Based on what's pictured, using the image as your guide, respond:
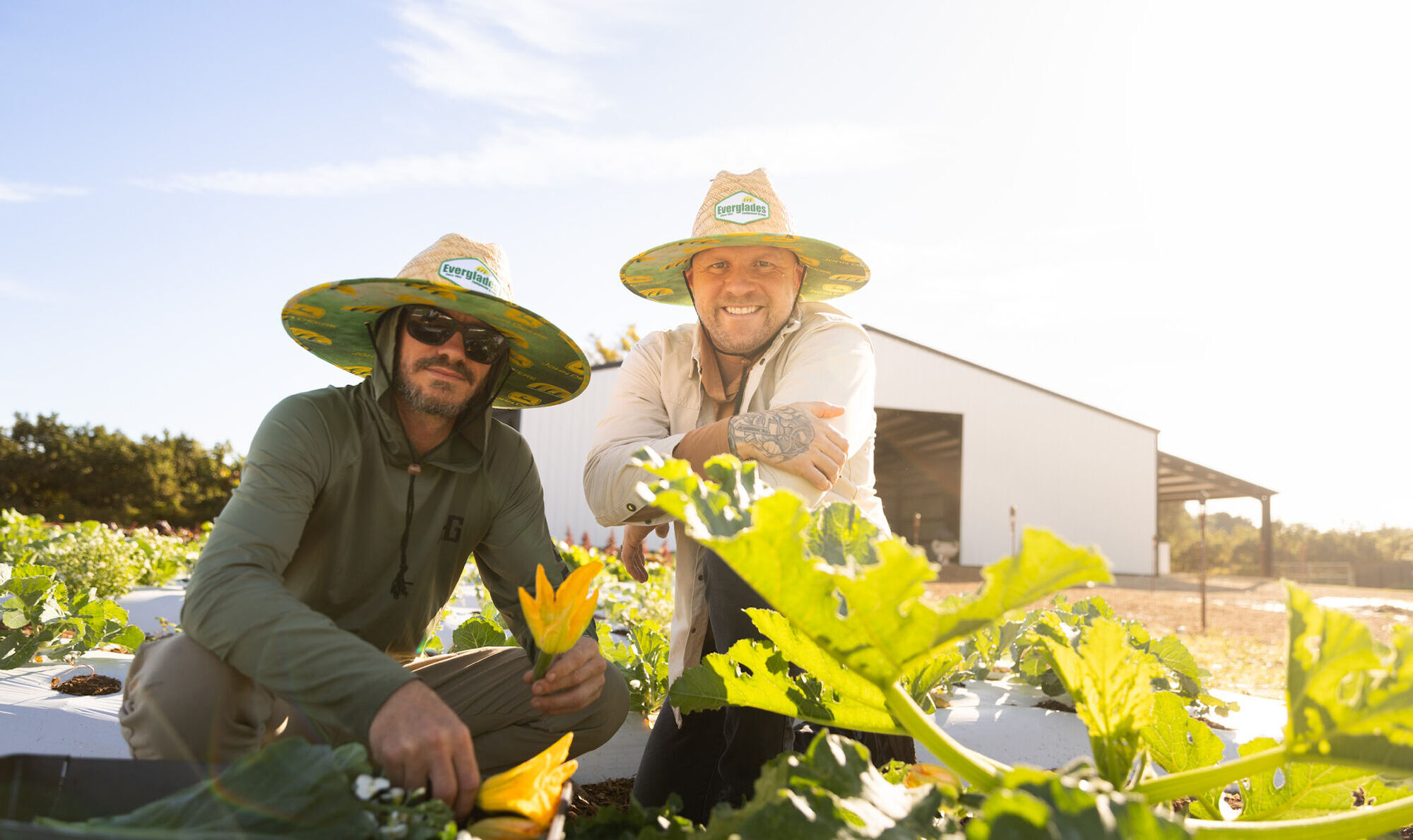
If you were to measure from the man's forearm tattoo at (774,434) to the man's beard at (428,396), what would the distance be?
731 mm

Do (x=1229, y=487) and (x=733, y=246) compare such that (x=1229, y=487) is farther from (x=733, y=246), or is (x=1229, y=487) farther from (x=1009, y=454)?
(x=733, y=246)

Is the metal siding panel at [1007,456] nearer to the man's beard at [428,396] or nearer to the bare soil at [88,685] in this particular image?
the bare soil at [88,685]

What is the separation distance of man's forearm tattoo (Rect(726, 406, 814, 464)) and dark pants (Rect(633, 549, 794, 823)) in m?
0.32

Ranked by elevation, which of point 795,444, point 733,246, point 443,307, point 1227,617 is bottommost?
point 1227,617

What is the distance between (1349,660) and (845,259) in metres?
2.26

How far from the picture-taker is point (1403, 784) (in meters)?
1.53

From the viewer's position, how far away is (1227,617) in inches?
465

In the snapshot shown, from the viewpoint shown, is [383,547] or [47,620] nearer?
[383,547]

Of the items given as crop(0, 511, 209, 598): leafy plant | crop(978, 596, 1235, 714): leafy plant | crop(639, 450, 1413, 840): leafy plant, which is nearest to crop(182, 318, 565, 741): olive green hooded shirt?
crop(639, 450, 1413, 840): leafy plant

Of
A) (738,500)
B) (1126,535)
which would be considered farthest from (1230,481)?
(738,500)

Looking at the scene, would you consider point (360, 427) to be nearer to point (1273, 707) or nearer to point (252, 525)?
point (252, 525)

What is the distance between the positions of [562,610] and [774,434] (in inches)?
39.8

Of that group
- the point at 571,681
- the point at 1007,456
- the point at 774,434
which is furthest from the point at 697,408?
the point at 1007,456

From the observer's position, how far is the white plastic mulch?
8.61ft
